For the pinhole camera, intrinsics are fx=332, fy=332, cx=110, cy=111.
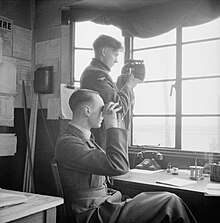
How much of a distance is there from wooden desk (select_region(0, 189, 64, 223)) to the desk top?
2.88 ft

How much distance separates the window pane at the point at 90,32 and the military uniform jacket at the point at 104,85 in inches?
12.3

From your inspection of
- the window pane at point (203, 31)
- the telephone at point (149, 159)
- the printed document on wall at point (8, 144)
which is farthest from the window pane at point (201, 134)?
the printed document on wall at point (8, 144)

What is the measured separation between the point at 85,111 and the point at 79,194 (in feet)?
1.54

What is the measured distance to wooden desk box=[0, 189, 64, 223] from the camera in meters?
1.13

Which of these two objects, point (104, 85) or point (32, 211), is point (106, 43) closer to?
point (104, 85)

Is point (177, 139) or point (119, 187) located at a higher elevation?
point (177, 139)

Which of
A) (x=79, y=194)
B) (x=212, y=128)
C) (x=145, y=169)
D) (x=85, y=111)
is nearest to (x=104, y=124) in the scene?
(x=85, y=111)

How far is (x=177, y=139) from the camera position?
8.45 ft

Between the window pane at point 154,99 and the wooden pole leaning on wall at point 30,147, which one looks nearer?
the window pane at point 154,99

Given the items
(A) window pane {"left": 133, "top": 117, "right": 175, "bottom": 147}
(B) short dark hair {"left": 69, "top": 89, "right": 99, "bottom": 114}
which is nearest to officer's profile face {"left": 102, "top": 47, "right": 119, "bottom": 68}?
(B) short dark hair {"left": 69, "top": 89, "right": 99, "bottom": 114}

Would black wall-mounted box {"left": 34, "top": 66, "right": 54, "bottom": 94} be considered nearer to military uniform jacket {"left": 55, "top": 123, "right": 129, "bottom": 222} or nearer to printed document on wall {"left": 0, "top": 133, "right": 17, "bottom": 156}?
printed document on wall {"left": 0, "top": 133, "right": 17, "bottom": 156}

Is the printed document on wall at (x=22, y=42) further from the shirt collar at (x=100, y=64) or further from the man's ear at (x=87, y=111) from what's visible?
the man's ear at (x=87, y=111)

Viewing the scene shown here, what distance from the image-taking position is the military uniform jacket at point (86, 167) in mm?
1728

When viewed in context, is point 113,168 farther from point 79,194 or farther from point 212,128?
point 212,128
